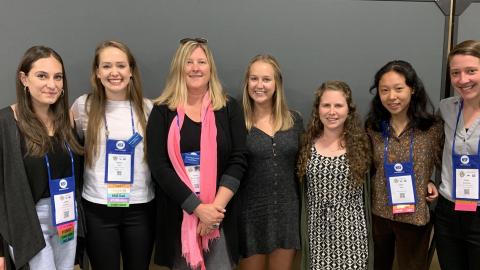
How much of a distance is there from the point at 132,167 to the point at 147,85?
689 mm

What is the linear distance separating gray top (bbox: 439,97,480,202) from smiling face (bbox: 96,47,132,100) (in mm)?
1693

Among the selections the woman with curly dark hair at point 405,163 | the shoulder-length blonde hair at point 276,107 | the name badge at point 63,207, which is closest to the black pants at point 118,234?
the name badge at point 63,207

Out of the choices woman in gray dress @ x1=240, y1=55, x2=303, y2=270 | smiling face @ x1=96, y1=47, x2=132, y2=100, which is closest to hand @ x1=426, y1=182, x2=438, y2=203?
woman in gray dress @ x1=240, y1=55, x2=303, y2=270

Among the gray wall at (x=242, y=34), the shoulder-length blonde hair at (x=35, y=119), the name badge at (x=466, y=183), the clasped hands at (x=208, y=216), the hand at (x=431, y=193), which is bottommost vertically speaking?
the clasped hands at (x=208, y=216)

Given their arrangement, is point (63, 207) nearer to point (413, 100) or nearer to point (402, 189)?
point (402, 189)

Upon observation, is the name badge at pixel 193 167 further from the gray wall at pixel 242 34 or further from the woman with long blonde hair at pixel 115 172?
the gray wall at pixel 242 34

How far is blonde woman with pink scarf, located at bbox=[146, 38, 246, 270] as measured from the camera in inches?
74.8

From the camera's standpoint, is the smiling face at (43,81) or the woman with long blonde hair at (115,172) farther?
the woman with long blonde hair at (115,172)

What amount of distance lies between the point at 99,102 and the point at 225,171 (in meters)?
0.76

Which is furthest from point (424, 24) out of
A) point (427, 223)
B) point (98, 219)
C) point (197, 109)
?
point (98, 219)

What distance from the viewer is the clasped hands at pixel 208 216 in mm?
1862

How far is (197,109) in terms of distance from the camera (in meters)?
2.01

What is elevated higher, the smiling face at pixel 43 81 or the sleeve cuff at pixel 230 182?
the smiling face at pixel 43 81

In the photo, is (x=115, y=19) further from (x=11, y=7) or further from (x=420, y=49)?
(x=420, y=49)
